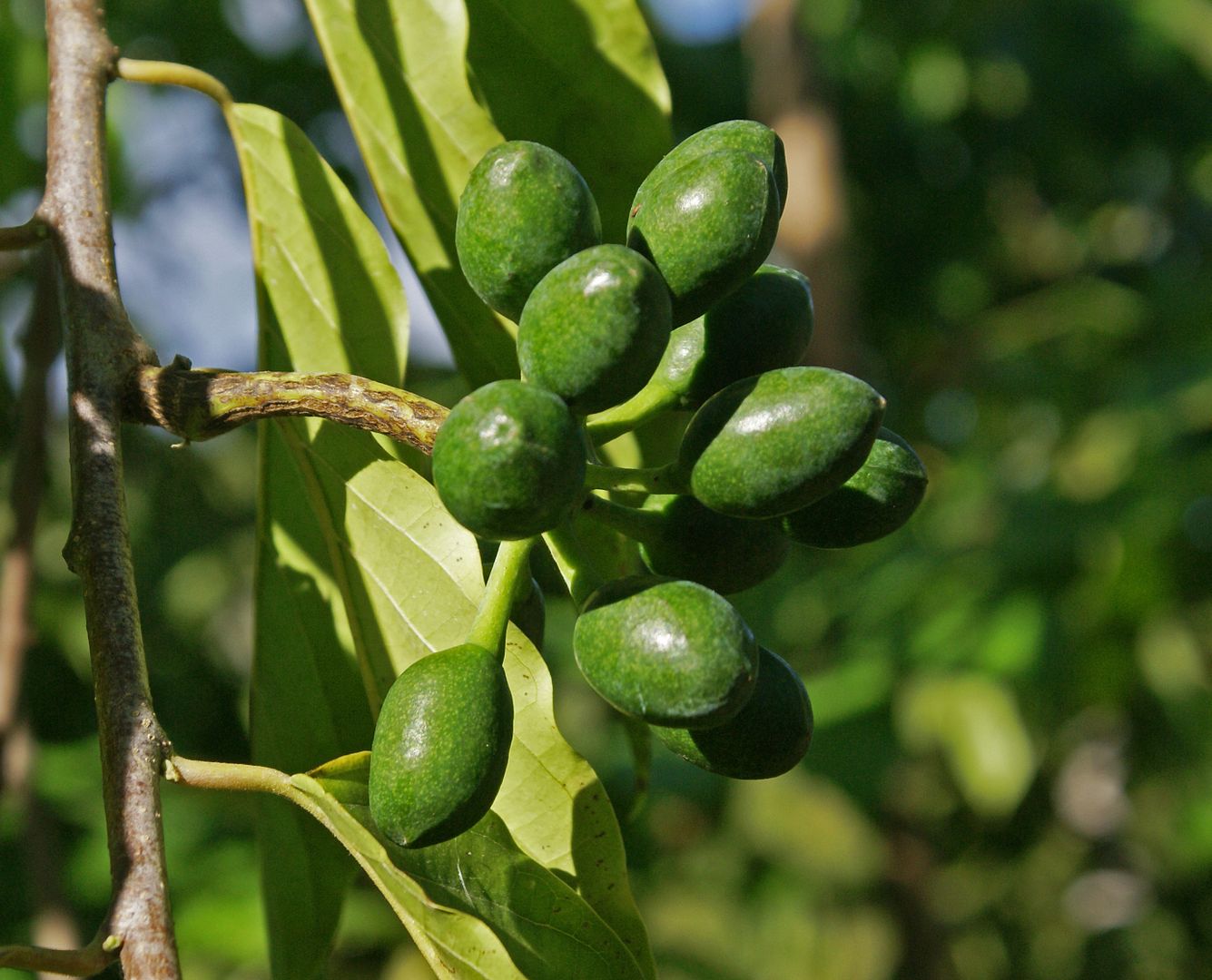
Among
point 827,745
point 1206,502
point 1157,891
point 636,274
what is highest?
point 636,274

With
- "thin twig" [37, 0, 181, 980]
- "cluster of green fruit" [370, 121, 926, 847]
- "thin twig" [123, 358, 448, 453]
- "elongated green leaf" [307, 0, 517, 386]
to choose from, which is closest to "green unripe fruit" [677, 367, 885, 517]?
"cluster of green fruit" [370, 121, 926, 847]

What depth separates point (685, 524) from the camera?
1.06 meters

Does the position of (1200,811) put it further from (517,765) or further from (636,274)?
(636,274)

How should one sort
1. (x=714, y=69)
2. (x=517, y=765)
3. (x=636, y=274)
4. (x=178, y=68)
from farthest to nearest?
(x=714, y=69) < (x=178, y=68) < (x=517, y=765) < (x=636, y=274)

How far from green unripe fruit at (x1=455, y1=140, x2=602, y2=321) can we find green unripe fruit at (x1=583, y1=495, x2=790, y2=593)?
0.20 m

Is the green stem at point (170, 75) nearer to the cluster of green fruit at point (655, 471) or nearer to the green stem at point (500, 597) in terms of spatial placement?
the cluster of green fruit at point (655, 471)

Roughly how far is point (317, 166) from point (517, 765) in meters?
0.75

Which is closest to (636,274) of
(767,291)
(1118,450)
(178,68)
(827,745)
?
(767,291)

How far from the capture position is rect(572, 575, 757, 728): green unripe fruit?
895 mm

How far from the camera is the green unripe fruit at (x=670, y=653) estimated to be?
0.90 meters

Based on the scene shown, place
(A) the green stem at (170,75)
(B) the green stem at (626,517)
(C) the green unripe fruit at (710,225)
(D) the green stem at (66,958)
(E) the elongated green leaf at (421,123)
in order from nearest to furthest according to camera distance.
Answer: (D) the green stem at (66,958), (C) the green unripe fruit at (710,225), (B) the green stem at (626,517), (A) the green stem at (170,75), (E) the elongated green leaf at (421,123)

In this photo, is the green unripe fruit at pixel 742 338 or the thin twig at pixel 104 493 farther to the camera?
the green unripe fruit at pixel 742 338

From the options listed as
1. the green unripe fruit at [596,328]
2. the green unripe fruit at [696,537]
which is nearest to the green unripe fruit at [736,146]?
the green unripe fruit at [596,328]

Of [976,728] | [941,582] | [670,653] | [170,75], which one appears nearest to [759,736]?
[670,653]
